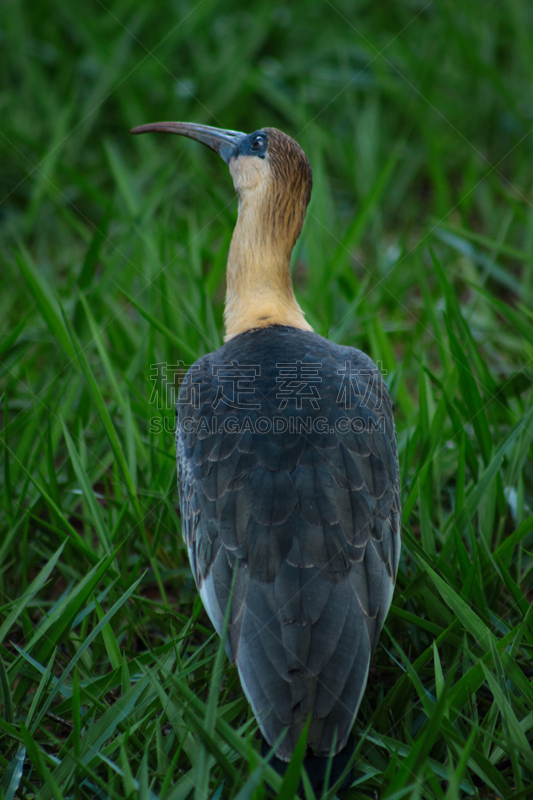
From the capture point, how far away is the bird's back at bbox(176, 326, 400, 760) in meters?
2.15

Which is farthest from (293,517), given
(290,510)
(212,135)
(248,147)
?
(212,135)

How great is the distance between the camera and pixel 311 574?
7.38ft

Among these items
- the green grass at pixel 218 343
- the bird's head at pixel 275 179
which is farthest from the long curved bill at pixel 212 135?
the green grass at pixel 218 343

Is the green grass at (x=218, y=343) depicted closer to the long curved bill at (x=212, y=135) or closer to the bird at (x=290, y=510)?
the bird at (x=290, y=510)

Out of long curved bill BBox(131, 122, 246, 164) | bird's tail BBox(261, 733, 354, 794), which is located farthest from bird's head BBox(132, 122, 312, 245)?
bird's tail BBox(261, 733, 354, 794)

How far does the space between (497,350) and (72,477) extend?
9.50ft

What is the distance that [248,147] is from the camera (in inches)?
134

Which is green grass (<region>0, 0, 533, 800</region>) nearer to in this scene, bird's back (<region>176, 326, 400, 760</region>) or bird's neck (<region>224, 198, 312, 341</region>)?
bird's back (<region>176, 326, 400, 760</region>)

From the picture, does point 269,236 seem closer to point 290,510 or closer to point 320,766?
point 290,510

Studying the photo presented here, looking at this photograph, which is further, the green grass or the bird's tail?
the green grass

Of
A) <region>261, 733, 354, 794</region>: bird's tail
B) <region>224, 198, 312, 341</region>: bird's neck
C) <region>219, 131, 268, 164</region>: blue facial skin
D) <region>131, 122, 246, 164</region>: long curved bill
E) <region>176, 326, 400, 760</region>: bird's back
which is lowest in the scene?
<region>261, 733, 354, 794</region>: bird's tail

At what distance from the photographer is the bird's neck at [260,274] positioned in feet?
10.7

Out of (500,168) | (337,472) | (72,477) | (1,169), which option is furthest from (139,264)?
(500,168)

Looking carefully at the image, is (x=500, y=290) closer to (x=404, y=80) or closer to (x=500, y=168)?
(x=500, y=168)
